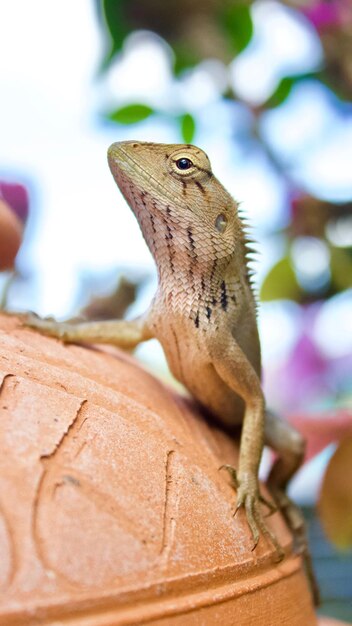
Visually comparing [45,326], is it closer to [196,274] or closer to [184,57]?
[196,274]

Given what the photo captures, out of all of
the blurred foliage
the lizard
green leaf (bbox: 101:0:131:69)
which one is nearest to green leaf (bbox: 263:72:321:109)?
the blurred foliage

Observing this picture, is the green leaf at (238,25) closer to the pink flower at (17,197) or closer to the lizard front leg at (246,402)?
the pink flower at (17,197)

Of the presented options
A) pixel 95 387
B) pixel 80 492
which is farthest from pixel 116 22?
pixel 80 492

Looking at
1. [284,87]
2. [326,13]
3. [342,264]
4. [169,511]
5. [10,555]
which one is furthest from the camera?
[284,87]

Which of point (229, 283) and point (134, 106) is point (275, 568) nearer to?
point (229, 283)

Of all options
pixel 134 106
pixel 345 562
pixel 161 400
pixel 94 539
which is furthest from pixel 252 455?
pixel 134 106

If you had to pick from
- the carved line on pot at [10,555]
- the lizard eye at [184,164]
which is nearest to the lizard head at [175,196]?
the lizard eye at [184,164]
